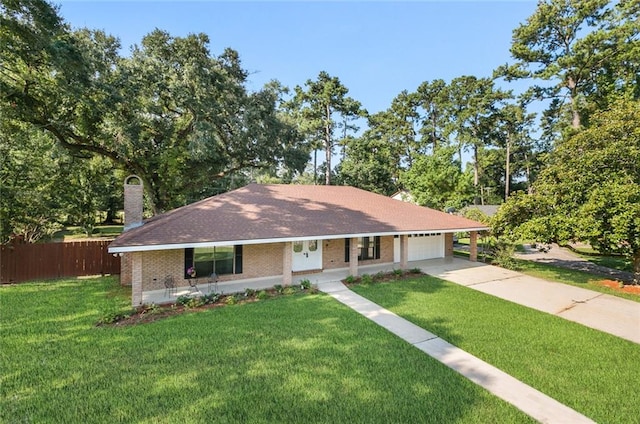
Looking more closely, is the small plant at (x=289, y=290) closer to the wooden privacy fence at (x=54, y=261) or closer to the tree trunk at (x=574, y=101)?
the wooden privacy fence at (x=54, y=261)

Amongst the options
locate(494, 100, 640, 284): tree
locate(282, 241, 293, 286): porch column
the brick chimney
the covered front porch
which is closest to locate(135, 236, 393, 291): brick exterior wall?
locate(282, 241, 293, 286): porch column

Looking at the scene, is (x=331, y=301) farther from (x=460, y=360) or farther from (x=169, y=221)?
(x=169, y=221)

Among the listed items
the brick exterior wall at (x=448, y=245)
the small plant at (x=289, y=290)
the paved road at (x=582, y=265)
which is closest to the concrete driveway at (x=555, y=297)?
the brick exterior wall at (x=448, y=245)

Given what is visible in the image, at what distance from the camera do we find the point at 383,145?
38.1 meters

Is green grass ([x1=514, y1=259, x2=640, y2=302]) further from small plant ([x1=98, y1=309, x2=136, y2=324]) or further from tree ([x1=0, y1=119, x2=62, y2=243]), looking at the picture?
tree ([x1=0, y1=119, x2=62, y2=243])

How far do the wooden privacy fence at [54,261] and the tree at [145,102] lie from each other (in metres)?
6.49

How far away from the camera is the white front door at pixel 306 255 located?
13423 mm

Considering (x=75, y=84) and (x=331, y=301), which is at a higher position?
(x=75, y=84)

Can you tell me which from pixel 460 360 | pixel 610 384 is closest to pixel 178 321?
pixel 460 360

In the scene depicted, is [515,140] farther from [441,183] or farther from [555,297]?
[555,297]

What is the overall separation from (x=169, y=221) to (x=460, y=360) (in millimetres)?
9991

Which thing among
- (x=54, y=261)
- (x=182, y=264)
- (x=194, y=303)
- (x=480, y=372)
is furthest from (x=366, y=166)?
(x=480, y=372)

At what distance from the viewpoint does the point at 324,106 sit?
36219 mm

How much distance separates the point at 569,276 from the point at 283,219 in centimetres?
1416
